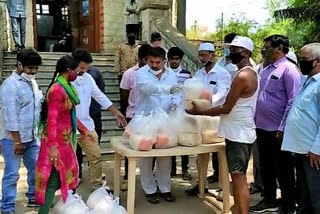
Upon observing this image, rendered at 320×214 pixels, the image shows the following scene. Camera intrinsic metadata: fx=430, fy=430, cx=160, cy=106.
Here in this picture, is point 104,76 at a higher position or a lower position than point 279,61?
lower


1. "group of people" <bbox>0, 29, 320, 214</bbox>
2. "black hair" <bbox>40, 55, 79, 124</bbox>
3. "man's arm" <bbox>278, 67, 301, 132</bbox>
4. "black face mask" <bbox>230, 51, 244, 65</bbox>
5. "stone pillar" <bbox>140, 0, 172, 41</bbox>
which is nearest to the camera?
"group of people" <bbox>0, 29, 320, 214</bbox>

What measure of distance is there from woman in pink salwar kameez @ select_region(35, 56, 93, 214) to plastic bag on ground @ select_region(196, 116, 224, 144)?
50.1 inches

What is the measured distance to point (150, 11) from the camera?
9.07 metres

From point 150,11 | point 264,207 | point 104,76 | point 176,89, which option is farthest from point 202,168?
point 150,11

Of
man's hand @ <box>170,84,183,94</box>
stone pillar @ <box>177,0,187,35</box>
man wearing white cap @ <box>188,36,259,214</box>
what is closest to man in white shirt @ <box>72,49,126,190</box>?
man's hand @ <box>170,84,183,94</box>

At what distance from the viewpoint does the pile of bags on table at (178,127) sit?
3898mm

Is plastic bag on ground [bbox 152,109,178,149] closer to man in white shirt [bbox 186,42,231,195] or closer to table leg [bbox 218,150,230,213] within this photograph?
table leg [bbox 218,150,230,213]

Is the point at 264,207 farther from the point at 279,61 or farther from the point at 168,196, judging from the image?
the point at 279,61

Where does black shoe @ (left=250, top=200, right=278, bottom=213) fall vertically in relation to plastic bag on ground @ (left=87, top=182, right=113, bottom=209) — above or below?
below

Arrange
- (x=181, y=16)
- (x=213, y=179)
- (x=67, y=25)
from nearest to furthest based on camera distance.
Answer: (x=213, y=179) < (x=181, y=16) < (x=67, y=25)

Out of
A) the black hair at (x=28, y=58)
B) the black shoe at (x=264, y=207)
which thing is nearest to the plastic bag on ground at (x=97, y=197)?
the black hair at (x=28, y=58)

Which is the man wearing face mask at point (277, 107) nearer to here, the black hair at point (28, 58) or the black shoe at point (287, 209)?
the black shoe at point (287, 209)

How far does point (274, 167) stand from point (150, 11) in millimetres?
5542

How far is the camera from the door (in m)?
10.1
